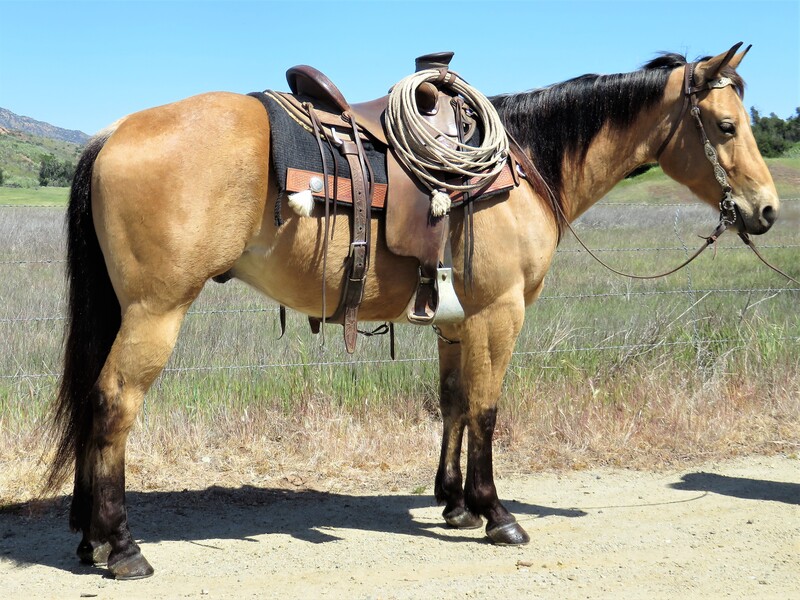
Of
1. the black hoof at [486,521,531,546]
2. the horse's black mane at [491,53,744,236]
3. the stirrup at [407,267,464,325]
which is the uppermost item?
the horse's black mane at [491,53,744,236]

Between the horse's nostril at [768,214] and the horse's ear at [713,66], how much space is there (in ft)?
2.30

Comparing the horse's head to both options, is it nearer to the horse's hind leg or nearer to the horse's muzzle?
the horse's muzzle

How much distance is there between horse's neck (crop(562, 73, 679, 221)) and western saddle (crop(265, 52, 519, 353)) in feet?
1.60

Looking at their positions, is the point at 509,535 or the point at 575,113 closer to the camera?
Answer: the point at 509,535

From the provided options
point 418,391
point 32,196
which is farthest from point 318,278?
point 32,196

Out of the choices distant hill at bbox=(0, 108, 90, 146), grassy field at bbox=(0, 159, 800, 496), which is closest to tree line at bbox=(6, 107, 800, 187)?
grassy field at bbox=(0, 159, 800, 496)

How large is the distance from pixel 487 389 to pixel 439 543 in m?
0.79

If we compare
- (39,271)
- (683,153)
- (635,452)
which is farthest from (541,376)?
(39,271)

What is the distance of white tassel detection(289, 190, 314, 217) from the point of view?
127 inches

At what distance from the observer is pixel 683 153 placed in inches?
158

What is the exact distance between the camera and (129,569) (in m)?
3.30

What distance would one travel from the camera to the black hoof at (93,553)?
132 inches

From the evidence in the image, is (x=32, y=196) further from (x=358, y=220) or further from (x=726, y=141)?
(x=726, y=141)

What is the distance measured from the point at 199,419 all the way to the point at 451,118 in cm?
262
